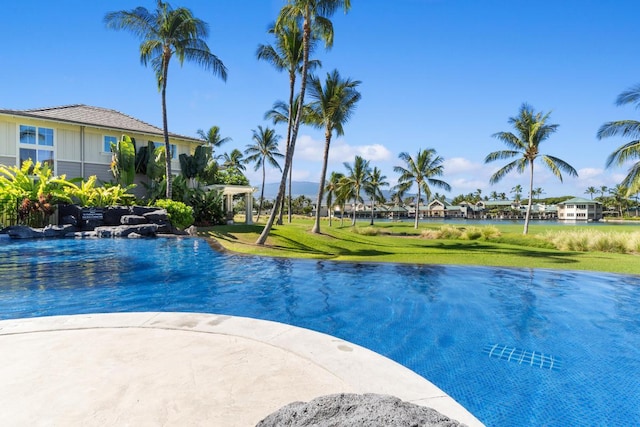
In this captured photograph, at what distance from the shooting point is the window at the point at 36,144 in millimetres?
23250

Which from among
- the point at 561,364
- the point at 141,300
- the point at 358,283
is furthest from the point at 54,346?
the point at 358,283

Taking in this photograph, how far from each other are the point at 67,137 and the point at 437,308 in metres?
26.9

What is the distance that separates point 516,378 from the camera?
14.9 ft

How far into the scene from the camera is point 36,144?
23594 millimetres

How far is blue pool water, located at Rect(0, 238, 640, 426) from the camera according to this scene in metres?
4.27

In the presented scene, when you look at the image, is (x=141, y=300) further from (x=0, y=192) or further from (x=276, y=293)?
(x=0, y=192)

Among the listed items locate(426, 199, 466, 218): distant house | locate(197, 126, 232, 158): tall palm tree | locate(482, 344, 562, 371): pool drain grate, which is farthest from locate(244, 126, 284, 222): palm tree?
locate(426, 199, 466, 218): distant house

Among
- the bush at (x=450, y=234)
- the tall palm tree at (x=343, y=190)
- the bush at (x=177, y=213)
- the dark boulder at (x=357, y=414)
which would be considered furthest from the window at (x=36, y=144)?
the tall palm tree at (x=343, y=190)

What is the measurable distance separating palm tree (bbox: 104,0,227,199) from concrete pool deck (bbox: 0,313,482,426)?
777 inches

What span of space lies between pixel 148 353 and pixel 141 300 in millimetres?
4240

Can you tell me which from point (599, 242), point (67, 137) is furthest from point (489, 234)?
point (67, 137)

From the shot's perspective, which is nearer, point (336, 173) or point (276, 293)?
point (276, 293)

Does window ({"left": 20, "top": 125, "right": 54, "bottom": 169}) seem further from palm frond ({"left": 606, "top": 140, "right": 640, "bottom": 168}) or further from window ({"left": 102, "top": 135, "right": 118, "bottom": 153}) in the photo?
palm frond ({"left": 606, "top": 140, "right": 640, "bottom": 168})

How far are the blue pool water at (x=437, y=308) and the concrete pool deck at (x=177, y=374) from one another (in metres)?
1.40
